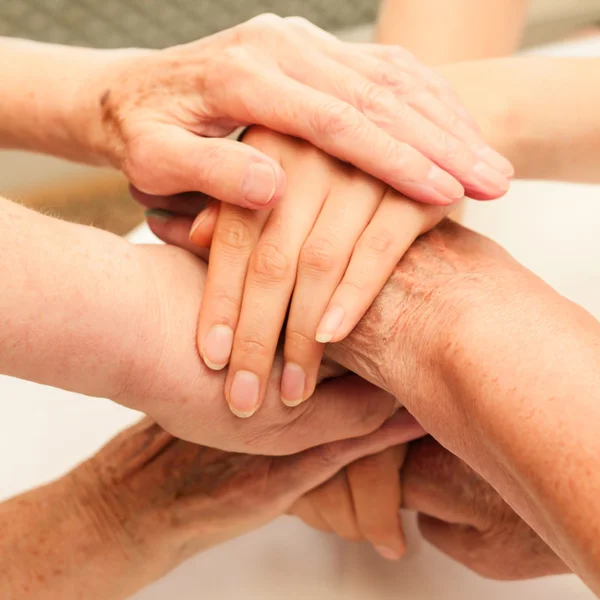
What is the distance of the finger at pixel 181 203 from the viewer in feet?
2.85

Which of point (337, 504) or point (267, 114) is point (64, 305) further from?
point (337, 504)

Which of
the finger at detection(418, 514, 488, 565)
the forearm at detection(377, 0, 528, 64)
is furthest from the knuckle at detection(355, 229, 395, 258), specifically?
the forearm at detection(377, 0, 528, 64)

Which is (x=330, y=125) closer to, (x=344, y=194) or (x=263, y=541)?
(x=344, y=194)

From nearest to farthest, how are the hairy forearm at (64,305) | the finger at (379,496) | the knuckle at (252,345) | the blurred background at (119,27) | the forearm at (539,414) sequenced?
1. the forearm at (539,414)
2. the hairy forearm at (64,305)
3. the knuckle at (252,345)
4. the finger at (379,496)
5. the blurred background at (119,27)

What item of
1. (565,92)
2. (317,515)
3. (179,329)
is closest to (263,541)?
(317,515)

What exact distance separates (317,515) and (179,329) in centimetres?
39

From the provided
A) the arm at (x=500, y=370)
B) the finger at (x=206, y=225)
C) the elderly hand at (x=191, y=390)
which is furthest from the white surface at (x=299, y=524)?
the finger at (x=206, y=225)

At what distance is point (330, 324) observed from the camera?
0.69 metres

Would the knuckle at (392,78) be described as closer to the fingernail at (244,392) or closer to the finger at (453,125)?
the finger at (453,125)

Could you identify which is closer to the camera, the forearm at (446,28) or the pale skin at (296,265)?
the pale skin at (296,265)

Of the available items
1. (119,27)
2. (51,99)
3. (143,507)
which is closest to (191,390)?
(143,507)

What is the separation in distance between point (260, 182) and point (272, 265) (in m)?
0.08

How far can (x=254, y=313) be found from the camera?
2.33 feet

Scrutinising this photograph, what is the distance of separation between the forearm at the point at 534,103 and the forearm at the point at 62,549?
0.69 metres
